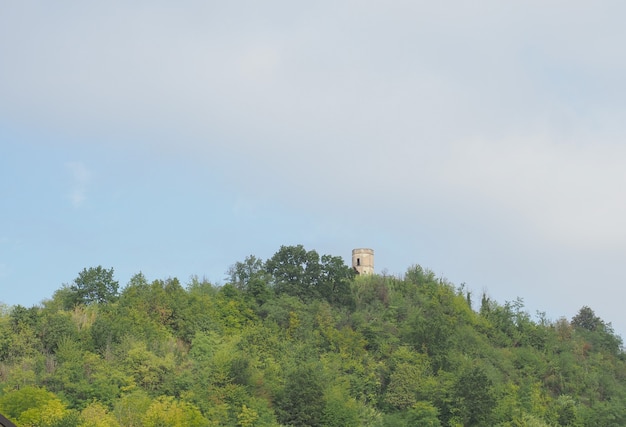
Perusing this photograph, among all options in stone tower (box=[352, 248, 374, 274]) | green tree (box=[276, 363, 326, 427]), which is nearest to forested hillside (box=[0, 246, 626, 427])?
green tree (box=[276, 363, 326, 427])

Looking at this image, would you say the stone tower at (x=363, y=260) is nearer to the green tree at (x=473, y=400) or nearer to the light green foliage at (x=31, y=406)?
the green tree at (x=473, y=400)

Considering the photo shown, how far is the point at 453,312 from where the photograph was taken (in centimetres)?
7656

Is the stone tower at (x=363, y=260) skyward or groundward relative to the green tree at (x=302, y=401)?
skyward

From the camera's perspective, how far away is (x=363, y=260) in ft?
302

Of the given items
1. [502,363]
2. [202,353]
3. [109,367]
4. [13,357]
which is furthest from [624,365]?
[13,357]

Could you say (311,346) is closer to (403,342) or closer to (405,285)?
(403,342)

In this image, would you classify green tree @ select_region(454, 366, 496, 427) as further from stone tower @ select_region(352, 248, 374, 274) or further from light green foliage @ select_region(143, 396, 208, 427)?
stone tower @ select_region(352, 248, 374, 274)

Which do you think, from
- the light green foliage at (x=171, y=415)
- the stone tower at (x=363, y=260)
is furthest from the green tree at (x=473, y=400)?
the stone tower at (x=363, y=260)

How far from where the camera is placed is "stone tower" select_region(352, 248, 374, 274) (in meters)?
91.8

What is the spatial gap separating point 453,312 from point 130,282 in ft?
88.3

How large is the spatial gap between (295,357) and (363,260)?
27.3m

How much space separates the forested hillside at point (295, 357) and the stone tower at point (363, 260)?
7658mm

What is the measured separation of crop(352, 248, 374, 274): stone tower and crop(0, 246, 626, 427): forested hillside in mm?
7658

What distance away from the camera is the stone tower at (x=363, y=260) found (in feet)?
301
